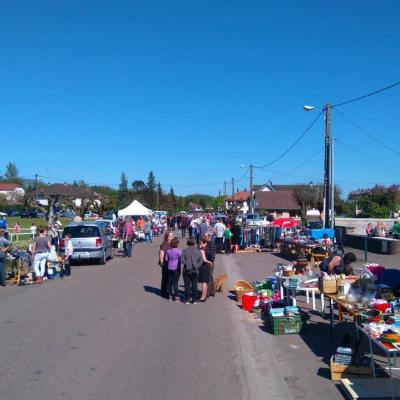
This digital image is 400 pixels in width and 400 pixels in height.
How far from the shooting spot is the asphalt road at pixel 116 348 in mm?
6250

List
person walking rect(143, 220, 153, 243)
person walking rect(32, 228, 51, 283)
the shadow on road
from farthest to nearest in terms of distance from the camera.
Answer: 1. person walking rect(143, 220, 153, 243)
2. person walking rect(32, 228, 51, 283)
3. the shadow on road

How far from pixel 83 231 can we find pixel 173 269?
1001 centimetres

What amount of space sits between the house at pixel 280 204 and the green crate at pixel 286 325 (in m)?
79.1

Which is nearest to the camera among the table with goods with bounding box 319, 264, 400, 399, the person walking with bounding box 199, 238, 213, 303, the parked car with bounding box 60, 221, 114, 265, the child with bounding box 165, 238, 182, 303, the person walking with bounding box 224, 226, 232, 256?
the table with goods with bounding box 319, 264, 400, 399

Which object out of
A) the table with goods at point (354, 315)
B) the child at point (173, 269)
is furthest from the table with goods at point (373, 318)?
the child at point (173, 269)

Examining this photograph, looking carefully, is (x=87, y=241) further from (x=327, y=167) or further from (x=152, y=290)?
(x=327, y=167)

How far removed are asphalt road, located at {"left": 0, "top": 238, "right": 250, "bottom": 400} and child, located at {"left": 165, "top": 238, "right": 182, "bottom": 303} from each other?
359 mm

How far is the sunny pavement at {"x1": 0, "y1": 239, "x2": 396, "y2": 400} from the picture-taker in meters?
6.28

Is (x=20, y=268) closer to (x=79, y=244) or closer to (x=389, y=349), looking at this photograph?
(x=79, y=244)

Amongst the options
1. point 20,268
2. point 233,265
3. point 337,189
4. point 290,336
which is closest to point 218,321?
point 290,336

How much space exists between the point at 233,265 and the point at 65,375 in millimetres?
15284

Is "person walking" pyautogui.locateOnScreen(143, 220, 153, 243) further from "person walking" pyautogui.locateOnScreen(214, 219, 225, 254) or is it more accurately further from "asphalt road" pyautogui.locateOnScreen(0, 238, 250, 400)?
"asphalt road" pyautogui.locateOnScreen(0, 238, 250, 400)

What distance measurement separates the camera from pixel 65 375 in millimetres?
6711

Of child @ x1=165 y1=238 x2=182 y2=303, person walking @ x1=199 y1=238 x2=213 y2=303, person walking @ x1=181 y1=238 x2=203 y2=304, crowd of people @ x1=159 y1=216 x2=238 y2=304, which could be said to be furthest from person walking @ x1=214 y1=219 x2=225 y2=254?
person walking @ x1=181 y1=238 x2=203 y2=304
